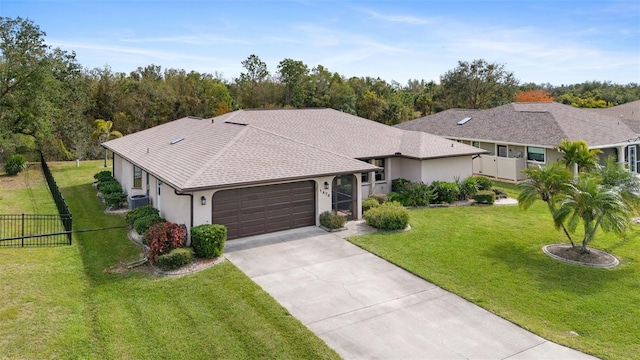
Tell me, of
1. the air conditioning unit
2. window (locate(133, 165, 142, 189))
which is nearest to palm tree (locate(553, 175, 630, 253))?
the air conditioning unit

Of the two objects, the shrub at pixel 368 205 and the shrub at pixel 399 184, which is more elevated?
the shrub at pixel 399 184

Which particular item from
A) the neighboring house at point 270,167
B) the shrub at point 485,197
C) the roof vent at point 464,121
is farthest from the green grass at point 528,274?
the roof vent at point 464,121

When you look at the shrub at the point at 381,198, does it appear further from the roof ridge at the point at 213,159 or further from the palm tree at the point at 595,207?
the palm tree at the point at 595,207

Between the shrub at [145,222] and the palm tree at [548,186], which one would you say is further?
the shrub at [145,222]

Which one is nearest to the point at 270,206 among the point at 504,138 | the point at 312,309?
the point at 312,309

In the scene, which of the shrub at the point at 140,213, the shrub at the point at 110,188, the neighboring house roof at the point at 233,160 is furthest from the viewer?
the shrub at the point at 110,188

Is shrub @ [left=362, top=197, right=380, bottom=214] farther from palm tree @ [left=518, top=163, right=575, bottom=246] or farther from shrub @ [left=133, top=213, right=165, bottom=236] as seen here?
shrub @ [left=133, top=213, right=165, bottom=236]
